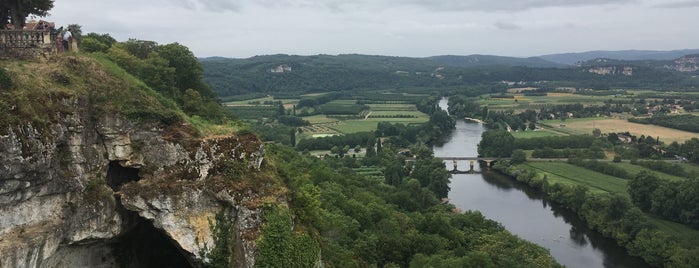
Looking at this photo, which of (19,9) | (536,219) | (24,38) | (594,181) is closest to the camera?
(24,38)

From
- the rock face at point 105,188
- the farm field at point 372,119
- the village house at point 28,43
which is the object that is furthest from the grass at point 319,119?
the rock face at point 105,188

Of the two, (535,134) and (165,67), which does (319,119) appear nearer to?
(535,134)

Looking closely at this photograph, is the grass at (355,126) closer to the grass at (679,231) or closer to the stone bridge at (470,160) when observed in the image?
the stone bridge at (470,160)

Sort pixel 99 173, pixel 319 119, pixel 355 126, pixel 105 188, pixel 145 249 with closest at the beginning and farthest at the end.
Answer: pixel 105 188, pixel 99 173, pixel 145 249, pixel 355 126, pixel 319 119

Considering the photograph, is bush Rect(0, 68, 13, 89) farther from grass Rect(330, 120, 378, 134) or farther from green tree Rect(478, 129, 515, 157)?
grass Rect(330, 120, 378, 134)

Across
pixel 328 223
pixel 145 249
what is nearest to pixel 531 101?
pixel 328 223

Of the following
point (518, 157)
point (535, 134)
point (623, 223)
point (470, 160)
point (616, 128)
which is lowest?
point (623, 223)
